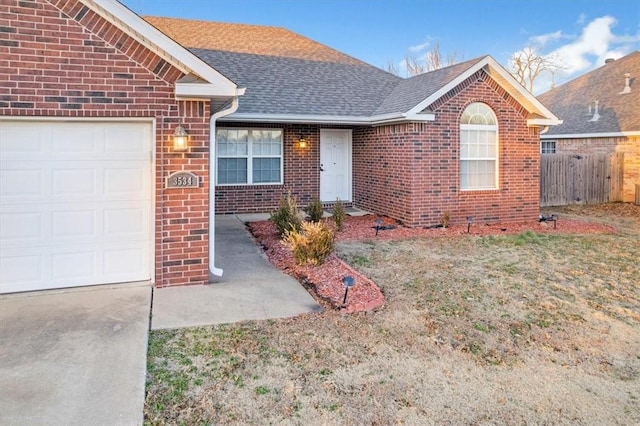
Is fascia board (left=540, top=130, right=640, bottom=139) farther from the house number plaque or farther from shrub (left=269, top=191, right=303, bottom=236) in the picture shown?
the house number plaque

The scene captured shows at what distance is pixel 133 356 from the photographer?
4.15 meters

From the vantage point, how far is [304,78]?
14.5m

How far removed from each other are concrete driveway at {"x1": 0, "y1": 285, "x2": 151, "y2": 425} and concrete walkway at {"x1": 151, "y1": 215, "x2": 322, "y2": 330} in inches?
10.6

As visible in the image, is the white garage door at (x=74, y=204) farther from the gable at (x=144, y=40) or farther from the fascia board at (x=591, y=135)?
the fascia board at (x=591, y=135)

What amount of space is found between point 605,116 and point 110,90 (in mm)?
19544

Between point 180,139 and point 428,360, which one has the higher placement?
point 180,139

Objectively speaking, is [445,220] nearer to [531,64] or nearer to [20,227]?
[20,227]

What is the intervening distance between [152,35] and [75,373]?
4007 millimetres

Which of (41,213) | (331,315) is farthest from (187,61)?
(331,315)

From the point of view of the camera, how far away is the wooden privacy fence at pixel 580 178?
16.3 meters

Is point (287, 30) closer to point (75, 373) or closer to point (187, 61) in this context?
point (187, 61)

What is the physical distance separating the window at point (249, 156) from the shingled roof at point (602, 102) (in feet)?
42.5

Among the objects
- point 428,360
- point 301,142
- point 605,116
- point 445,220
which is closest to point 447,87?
point 445,220

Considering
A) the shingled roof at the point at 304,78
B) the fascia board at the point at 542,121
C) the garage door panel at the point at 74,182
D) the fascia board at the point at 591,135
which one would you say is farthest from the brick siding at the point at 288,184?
the fascia board at the point at 591,135
